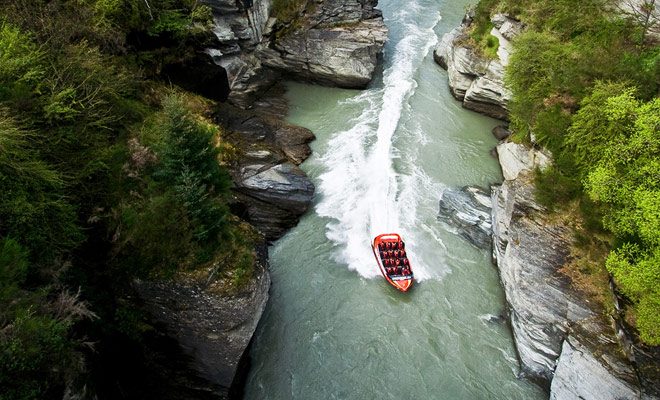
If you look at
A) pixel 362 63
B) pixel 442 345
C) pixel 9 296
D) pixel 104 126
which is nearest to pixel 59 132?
pixel 104 126

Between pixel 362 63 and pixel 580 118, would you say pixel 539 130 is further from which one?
pixel 362 63

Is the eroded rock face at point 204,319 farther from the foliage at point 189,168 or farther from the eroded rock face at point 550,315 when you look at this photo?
the eroded rock face at point 550,315

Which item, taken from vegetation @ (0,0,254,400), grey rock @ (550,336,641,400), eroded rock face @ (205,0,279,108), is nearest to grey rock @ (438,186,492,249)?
grey rock @ (550,336,641,400)

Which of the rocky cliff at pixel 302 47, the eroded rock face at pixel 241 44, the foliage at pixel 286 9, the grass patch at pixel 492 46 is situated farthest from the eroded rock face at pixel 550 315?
the foliage at pixel 286 9

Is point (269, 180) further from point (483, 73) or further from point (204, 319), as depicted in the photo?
point (483, 73)

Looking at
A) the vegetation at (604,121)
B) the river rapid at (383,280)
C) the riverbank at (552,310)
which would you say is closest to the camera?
the vegetation at (604,121)
